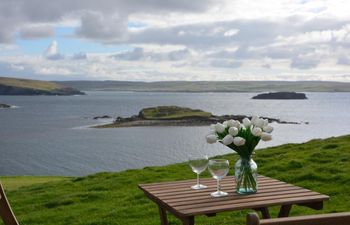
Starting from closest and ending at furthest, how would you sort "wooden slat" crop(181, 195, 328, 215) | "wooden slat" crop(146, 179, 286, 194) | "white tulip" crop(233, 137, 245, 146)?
1. "wooden slat" crop(181, 195, 328, 215)
2. "white tulip" crop(233, 137, 245, 146)
3. "wooden slat" crop(146, 179, 286, 194)

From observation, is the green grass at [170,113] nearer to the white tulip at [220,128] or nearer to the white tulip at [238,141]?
the white tulip at [220,128]

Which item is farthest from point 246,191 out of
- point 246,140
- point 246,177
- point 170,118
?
point 170,118

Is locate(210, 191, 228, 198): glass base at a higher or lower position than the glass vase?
lower

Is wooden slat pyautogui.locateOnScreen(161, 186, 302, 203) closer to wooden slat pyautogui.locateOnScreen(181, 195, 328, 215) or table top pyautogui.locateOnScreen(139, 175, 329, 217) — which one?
table top pyautogui.locateOnScreen(139, 175, 329, 217)

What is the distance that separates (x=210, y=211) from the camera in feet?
13.4

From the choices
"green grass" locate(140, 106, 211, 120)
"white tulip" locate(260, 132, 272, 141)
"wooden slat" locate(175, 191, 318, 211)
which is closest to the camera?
"wooden slat" locate(175, 191, 318, 211)

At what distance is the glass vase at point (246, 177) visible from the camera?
4762mm

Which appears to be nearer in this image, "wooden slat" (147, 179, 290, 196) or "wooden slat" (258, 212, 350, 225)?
"wooden slat" (258, 212, 350, 225)

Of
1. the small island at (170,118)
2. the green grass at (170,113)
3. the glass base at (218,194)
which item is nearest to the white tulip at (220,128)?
the glass base at (218,194)

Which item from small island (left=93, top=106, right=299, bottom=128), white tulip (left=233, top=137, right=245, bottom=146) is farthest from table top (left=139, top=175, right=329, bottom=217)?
small island (left=93, top=106, right=299, bottom=128)

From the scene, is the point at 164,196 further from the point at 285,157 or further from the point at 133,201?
the point at 285,157

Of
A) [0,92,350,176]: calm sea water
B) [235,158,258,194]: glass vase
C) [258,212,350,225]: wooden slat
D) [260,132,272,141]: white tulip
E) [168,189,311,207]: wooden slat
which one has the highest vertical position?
[260,132,272,141]: white tulip

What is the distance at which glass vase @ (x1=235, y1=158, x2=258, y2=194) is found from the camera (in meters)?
4.76

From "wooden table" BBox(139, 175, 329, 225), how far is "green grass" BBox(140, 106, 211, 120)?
103 metres
